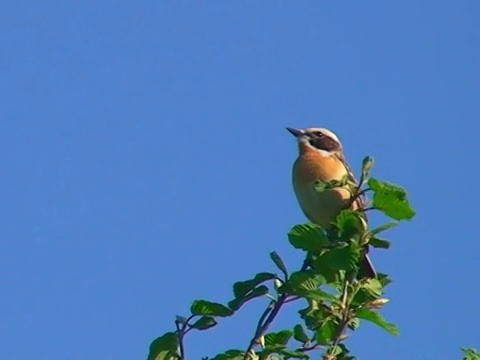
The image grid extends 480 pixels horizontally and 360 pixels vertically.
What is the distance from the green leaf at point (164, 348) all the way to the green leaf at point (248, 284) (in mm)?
326

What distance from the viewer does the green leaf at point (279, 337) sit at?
3.45 metres

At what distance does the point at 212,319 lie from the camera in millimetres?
3477

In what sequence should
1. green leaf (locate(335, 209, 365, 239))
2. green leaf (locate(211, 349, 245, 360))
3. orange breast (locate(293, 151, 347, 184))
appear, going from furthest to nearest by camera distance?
orange breast (locate(293, 151, 347, 184))
green leaf (locate(335, 209, 365, 239))
green leaf (locate(211, 349, 245, 360))

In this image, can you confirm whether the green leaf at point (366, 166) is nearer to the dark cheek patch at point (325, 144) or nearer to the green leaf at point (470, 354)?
the green leaf at point (470, 354)

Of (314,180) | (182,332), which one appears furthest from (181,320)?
(314,180)

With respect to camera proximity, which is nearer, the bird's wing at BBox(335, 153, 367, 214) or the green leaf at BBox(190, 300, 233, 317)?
the green leaf at BBox(190, 300, 233, 317)

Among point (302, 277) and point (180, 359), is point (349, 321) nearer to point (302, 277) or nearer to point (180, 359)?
point (302, 277)

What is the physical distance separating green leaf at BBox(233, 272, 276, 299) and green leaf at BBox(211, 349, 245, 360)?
49 centimetres

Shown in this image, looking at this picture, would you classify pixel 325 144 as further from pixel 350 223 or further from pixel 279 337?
pixel 279 337

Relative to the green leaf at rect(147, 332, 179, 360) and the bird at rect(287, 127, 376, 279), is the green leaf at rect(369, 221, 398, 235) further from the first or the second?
the bird at rect(287, 127, 376, 279)

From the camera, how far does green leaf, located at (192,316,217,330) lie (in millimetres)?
3459

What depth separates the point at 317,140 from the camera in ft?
26.6

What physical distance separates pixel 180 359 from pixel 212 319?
0.22m

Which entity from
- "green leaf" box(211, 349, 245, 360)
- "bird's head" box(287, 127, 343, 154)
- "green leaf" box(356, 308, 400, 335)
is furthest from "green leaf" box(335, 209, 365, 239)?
"bird's head" box(287, 127, 343, 154)
